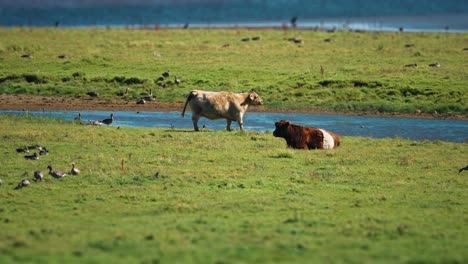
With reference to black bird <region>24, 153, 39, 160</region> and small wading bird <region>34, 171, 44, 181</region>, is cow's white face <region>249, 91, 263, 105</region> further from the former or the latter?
small wading bird <region>34, 171, 44, 181</region>

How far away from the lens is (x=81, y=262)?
9.19m

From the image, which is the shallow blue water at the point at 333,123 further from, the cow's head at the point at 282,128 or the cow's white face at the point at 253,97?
the cow's head at the point at 282,128

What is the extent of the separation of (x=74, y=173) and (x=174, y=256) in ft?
19.5

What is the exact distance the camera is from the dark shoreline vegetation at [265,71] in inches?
1133

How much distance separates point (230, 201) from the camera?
42.5ft

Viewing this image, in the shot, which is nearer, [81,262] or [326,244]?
[81,262]

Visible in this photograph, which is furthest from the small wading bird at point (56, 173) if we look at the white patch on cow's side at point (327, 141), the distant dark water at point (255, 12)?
the distant dark water at point (255, 12)

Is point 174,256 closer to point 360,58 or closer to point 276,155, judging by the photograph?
point 276,155

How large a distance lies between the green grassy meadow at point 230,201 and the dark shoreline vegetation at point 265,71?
887 cm

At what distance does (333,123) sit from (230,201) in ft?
42.4

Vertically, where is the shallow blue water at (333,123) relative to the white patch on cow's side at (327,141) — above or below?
below

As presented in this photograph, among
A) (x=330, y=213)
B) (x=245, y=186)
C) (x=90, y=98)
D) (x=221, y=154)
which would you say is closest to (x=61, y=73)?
(x=90, y=98)

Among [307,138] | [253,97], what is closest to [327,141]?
[307,138]

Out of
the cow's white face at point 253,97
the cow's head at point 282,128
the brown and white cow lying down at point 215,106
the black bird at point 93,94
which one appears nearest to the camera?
the cow's head at point 282,128
